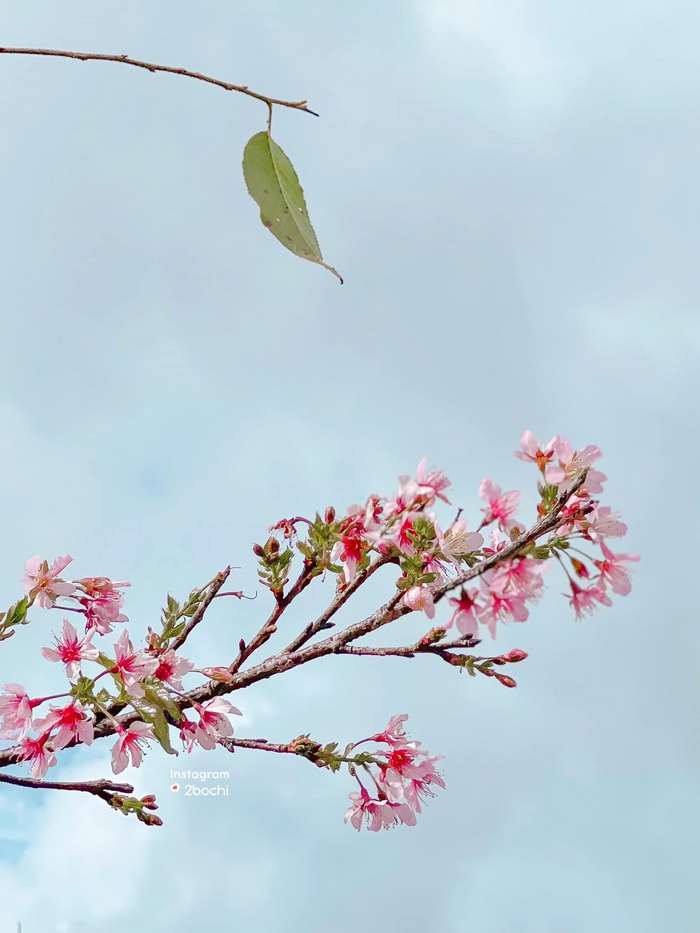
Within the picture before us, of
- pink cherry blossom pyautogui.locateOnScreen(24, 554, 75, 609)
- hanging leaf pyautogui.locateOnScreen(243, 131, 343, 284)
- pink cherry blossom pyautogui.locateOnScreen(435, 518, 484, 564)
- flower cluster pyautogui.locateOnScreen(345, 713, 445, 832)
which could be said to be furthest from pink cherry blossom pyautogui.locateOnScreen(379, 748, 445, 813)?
hanging leaf pyautogui.locateOnScreen(243, 131, 343, 284)

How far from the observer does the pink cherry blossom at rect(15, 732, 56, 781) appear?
77.7 inches

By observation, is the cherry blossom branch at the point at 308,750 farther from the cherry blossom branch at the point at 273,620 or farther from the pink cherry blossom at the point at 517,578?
the pink cherry blossom at the point at 517,578

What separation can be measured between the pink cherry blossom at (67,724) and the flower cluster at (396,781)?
1.88 ft

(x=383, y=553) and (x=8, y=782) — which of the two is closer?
(x=383, y=553)

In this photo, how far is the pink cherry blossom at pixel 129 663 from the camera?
6.23 feet

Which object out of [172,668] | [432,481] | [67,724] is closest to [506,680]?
[432,481]

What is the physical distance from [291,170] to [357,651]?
37.4 inches

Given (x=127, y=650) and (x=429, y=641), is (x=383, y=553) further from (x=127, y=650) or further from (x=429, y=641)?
(x=127, y=650)

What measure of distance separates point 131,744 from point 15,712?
239mm

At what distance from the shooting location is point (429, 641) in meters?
2.04

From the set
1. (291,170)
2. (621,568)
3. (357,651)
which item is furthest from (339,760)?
(291,170)

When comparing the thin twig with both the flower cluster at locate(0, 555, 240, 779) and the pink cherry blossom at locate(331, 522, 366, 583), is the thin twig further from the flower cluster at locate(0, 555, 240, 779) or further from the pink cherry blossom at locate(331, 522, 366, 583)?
the pink cherry blossom at locate(331, 522, 366, 583)

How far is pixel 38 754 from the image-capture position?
78.0 inches

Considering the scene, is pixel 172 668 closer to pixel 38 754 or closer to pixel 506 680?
pixel 38 754
